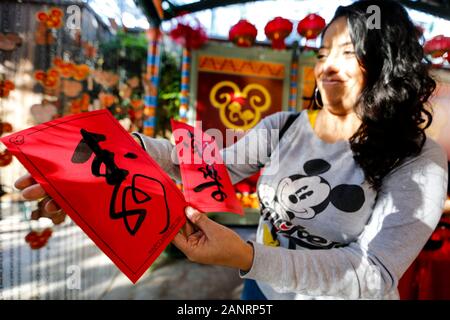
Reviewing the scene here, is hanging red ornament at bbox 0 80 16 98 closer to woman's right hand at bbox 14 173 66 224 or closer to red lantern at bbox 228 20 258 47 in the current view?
woman's right hand at bbox 14 173 66 224

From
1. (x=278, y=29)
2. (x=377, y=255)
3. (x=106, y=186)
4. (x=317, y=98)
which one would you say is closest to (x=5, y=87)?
(x=106, y=186)

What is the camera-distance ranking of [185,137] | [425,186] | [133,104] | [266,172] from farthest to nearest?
[133,104], [266,172], [185,137], [425,186]

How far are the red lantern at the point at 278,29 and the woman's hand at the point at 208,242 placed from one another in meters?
2.34

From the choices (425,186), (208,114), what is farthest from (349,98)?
(208,114)

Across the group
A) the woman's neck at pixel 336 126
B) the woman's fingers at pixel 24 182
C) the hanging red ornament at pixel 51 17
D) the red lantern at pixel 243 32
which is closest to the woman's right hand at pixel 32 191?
the woman's fingers at pixel 24 182

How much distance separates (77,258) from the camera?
1935 mm

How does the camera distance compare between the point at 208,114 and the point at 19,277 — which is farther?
the point at 208,114

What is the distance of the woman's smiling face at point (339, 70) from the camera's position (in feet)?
2.60

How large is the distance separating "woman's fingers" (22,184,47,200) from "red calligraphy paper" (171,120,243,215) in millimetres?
272

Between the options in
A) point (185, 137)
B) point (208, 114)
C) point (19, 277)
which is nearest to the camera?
point (185, 137)

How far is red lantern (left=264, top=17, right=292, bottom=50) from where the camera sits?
8.17ft

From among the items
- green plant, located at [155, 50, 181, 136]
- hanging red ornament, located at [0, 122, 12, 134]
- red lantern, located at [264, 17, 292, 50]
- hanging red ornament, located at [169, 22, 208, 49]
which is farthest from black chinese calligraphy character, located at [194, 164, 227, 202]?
green plant, located at [155, 50, 181, 136]
